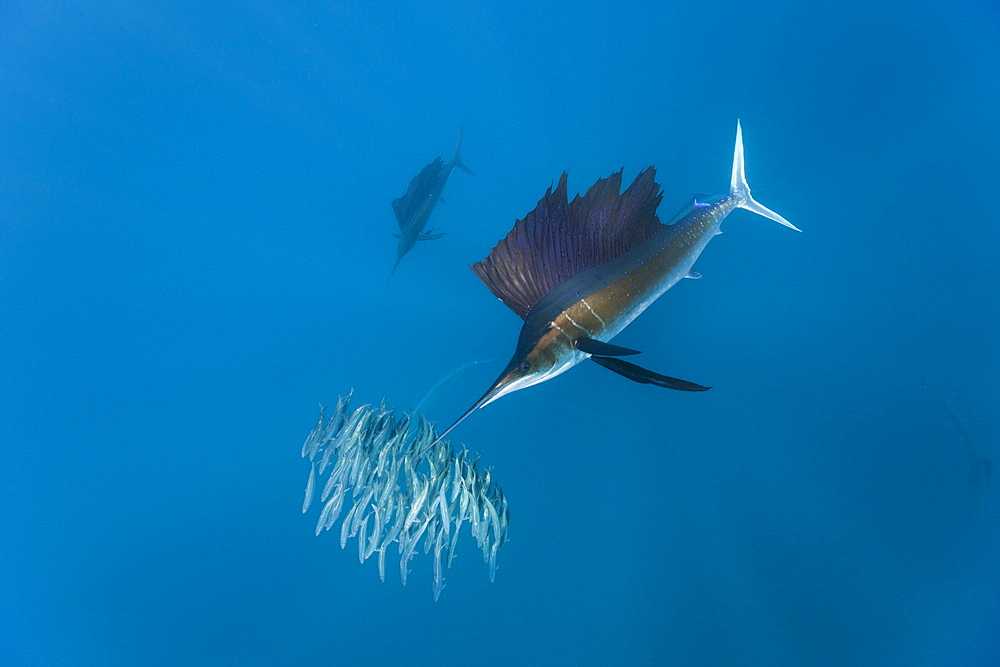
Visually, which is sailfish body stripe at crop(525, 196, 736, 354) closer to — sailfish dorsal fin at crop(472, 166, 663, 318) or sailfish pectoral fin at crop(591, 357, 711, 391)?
sailfish dorsal fin at crop(472, 166, 663, 318)

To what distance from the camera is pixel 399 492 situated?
192cm

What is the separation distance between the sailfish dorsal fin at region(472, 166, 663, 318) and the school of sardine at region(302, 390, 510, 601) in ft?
2.56

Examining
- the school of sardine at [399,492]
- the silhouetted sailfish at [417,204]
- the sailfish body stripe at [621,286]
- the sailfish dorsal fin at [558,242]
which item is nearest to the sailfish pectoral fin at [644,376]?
the sailfish body stripe at [621,286]

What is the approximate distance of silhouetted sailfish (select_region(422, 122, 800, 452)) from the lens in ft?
4.58

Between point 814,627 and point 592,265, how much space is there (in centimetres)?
256

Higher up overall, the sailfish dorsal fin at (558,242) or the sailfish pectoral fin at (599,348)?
the sailfish dorsal fin at (558,242)

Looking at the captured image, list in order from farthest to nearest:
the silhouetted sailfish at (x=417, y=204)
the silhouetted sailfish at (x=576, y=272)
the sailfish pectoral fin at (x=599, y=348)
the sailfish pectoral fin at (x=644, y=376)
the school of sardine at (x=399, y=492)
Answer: the silhouetted sailfish at (x=417, y=204)
the school of sardine at (x=399, y=492)
the silhouetted sailfish at (x=576, y=272)
the sailfish pectoral fin at (x=599, y=348)
the sailfish pectoral fin at (x=644, y=376)

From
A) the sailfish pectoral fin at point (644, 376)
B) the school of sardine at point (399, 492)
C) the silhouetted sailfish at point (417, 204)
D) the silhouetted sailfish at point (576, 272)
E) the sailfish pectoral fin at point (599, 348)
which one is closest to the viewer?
the sailfish pectoral fin at point (644, 376)

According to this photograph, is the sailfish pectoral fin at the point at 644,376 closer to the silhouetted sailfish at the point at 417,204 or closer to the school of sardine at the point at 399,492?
the school of sardine at the point at 399,492

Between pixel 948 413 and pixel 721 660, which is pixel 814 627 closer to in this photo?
pixel 721 660

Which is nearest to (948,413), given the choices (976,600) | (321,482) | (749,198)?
(976,600)

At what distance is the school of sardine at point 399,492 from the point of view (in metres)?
1.77

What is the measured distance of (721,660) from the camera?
2322mm

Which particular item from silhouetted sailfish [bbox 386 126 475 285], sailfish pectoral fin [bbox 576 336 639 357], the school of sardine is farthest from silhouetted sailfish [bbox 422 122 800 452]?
silhouetted sailfish [bbox 386 126 475 285]
